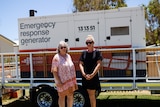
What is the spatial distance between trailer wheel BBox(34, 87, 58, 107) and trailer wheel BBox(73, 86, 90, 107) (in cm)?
67

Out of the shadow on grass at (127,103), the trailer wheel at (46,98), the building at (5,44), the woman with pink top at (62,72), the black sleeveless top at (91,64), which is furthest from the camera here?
the building at (5,44)

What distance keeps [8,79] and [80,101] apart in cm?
257

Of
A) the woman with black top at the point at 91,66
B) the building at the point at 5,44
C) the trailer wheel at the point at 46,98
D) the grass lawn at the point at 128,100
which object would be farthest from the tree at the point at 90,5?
the woman with black top at the point at 91,66

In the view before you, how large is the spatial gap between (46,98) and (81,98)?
1182 mm

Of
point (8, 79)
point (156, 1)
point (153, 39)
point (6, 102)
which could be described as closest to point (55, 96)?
point (8, 79)

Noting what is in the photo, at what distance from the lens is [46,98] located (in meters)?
8.68

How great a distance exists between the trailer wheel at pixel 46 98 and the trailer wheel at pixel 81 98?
0.67 m

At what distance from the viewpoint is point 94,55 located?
583 centimetres

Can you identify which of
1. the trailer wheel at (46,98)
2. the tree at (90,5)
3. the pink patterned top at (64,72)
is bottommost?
the trailer wheel at (46,98)

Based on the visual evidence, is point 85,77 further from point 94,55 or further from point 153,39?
point 153,39

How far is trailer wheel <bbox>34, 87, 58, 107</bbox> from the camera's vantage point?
852 centimetres

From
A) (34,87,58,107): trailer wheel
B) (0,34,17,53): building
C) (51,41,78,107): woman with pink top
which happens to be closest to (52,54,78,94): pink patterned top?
(51,41,78,107): woman with pink top

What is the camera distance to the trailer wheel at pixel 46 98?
8.52 metres

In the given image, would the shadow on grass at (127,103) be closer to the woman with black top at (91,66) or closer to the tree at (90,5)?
the woman with black top at (91,66)
